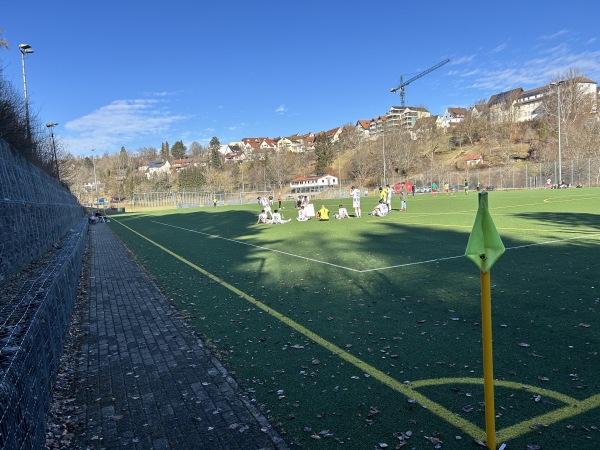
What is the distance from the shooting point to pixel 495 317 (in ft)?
20.1

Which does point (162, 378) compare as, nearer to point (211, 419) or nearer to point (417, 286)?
point (211, 419)

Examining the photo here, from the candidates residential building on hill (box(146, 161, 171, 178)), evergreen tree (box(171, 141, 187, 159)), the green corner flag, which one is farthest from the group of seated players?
evergreen tree (box(171, 141, 187, 159))

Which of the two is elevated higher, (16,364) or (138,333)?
(16,364)

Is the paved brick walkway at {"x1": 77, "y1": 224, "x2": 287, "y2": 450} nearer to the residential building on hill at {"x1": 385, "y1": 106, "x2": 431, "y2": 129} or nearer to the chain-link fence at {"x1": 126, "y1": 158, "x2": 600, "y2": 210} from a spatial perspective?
the chain-link fence at {"x1": 126, "y1": 158, "x2": 600, "y2": 210}

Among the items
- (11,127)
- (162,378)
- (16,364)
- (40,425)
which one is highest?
(11,127)

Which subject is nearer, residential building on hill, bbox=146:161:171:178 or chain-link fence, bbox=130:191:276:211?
chain-link fence, bbox=130:191:276:211

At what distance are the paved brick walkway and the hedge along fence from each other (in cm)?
51

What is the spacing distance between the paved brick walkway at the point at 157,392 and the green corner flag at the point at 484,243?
2201mm

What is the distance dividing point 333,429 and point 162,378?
91.4 inches

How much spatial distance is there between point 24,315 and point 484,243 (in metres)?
4.34

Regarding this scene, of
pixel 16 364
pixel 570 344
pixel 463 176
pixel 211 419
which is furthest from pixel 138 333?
pixel 463 176

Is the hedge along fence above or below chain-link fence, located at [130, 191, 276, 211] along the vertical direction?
below

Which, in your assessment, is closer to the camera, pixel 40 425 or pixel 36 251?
pixel 40 425

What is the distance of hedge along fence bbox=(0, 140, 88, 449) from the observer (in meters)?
2.72
